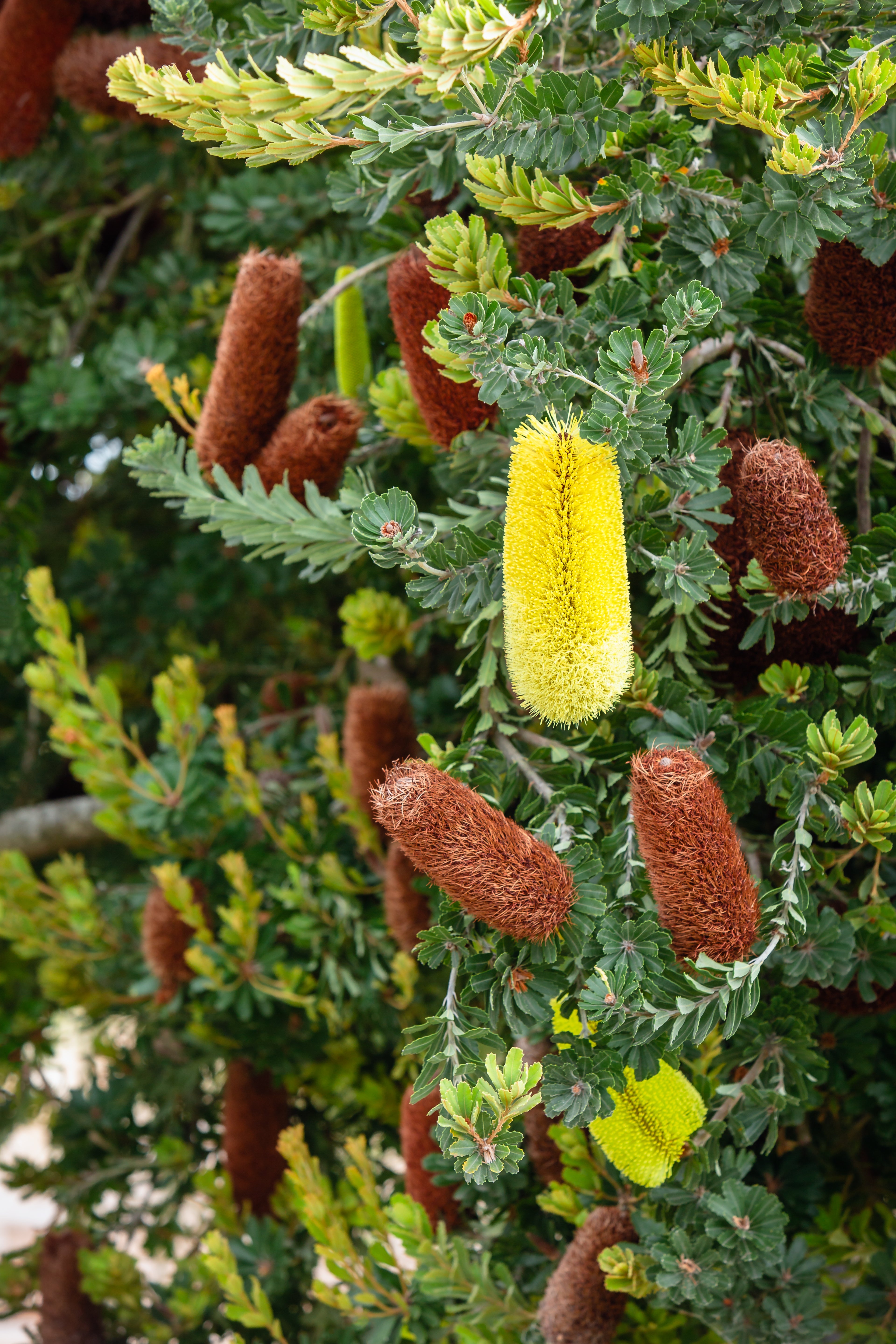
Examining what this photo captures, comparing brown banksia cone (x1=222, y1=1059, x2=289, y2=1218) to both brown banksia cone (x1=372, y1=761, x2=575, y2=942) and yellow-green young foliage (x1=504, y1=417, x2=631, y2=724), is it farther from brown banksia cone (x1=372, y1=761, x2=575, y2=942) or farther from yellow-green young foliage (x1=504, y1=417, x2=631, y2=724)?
yellow-green young foliage (x1=504, y1=417, x2=631, y2=724)

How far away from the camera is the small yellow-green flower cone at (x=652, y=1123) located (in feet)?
3.14

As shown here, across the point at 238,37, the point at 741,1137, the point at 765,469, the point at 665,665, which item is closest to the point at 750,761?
the point at 665,665

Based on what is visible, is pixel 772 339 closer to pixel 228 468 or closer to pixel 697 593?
pixel 697 593

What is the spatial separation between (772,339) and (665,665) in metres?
0.38

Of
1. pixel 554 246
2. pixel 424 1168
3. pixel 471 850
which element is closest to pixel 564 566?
pixel 471 850

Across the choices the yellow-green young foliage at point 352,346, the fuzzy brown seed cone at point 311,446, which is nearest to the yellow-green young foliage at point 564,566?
the fuzzy brown seed cone at point 311,446

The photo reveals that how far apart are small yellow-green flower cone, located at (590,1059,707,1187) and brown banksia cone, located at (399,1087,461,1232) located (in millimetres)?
424

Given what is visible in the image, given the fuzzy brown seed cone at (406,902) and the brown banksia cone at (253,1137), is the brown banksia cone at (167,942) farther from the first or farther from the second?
the fuzzy brown seed cone at (406,902)

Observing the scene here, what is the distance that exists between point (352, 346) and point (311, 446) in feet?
0.61

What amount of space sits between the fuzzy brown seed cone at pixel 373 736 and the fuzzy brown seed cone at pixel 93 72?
44.5 inches

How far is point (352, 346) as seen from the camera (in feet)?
4.41

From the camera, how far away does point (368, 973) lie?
5.73 feet

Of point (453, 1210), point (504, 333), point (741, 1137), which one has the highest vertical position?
point (504, 333)

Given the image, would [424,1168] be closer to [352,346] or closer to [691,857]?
[691,857]
